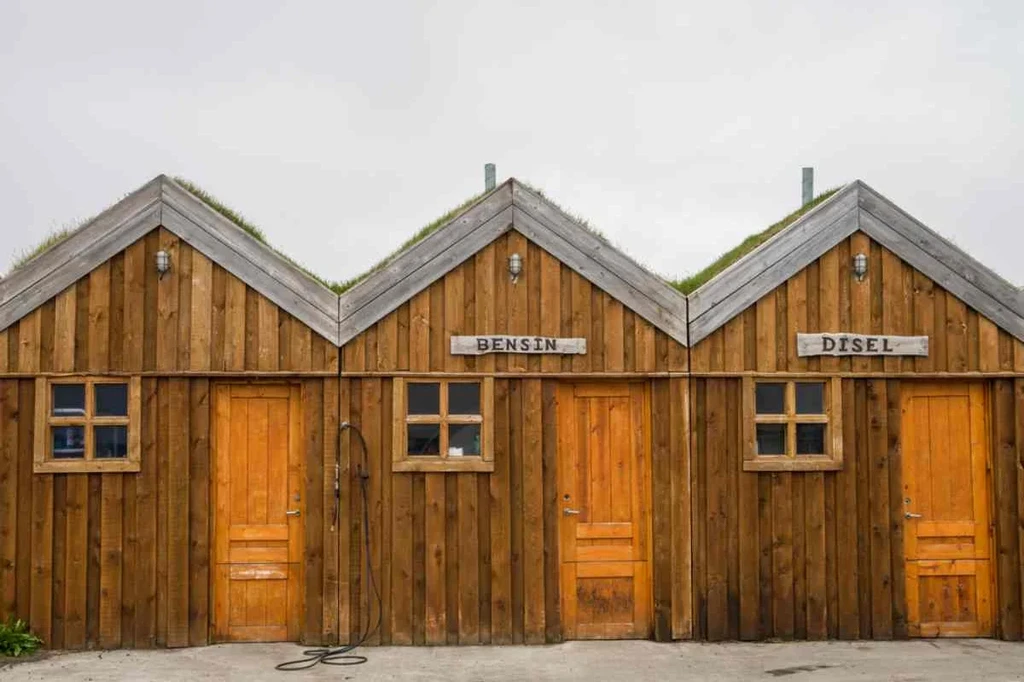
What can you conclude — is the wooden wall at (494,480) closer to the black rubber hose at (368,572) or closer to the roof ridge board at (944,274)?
the black rubber hose at (368,572)

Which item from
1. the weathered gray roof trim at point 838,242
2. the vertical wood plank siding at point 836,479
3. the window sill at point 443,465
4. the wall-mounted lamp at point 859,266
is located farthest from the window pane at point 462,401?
the wall-mounted lamp at point 859,266

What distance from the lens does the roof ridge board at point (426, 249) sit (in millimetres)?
9422

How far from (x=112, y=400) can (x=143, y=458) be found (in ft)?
2.03

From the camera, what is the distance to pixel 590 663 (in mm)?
8711


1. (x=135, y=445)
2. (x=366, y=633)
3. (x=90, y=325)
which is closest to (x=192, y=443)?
(x=135, y=445)

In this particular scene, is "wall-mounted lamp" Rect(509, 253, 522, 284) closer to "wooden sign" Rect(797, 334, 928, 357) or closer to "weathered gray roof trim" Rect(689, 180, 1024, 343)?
"weathered gray roof trim" Rect(689, 180, 1024, 343)

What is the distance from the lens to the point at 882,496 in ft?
31.8

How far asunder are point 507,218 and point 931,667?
213 inches

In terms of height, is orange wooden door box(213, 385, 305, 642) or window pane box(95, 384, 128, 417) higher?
window pane box(95, 384, 128, 417)

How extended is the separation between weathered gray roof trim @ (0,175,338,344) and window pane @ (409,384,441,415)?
88 cm

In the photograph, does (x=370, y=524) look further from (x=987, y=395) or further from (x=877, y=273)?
(x=987, y=395)

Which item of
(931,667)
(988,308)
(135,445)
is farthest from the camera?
(988,308)

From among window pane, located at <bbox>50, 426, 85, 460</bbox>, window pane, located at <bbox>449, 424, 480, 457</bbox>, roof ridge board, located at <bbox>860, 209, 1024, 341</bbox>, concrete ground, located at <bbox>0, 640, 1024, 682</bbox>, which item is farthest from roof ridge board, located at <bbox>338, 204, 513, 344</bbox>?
roof ridge board, located at <bbox>860, 209, 1024, 341</bbox>

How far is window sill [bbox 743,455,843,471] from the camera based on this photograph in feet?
31.4
